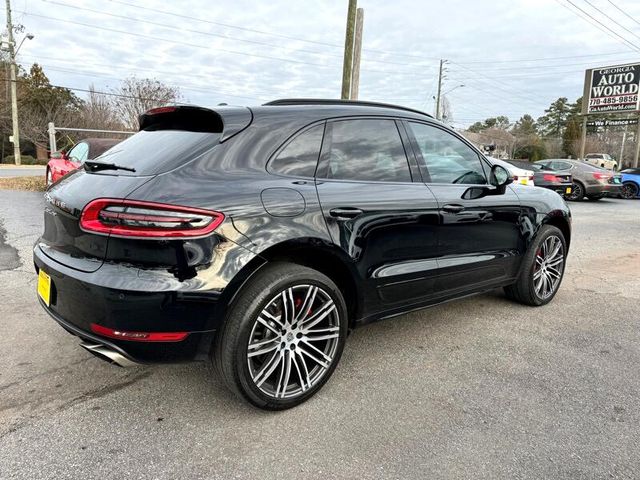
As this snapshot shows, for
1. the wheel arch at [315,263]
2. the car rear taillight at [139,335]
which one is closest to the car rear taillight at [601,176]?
the wheel arch at [315,263]

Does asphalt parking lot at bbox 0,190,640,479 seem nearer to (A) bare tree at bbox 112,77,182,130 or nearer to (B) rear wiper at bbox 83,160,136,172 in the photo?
(B) rear wiper at bbox 83,160,136,172

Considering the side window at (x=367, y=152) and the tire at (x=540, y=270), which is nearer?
the side window at (x=367, y=152)

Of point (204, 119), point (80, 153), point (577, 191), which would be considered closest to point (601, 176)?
point (577, 191)

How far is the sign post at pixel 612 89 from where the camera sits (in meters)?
28.9

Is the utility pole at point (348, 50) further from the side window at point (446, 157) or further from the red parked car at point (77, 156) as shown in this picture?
the side window at point (446, 157)

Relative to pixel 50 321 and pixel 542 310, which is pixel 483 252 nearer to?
pixel 542 310

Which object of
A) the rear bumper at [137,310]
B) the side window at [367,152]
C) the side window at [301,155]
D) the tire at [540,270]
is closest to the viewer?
the rear bumper at [137,310]

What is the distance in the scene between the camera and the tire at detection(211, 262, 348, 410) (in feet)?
7.65

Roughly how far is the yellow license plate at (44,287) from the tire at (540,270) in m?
3.64

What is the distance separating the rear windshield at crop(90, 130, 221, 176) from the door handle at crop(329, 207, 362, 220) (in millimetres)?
741

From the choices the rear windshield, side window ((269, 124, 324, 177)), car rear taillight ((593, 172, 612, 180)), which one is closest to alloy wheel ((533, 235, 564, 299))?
side window ((269, 124, 324, 177))

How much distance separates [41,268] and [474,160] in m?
3.13

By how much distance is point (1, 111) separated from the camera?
1345 inches

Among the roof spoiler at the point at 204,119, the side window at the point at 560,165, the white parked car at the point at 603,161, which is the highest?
the white parked car at the point at 603,161
